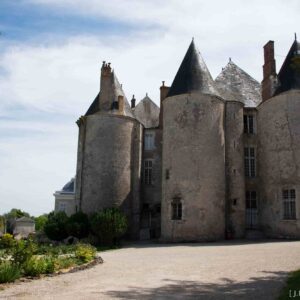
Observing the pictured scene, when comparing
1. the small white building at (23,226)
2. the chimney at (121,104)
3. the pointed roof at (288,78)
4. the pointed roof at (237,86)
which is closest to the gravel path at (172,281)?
the pointed roof at (288,78)

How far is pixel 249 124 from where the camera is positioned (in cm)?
2858

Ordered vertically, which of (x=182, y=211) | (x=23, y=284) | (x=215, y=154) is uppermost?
(x=215, y=154)

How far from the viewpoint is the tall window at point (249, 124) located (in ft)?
93.2

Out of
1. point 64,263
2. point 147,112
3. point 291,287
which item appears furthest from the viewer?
point 147,112

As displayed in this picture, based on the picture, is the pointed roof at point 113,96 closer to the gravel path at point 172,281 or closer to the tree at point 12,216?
the gravel path at point 172,281

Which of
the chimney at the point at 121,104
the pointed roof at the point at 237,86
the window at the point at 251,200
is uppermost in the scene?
the pointed roof at the point at 237,86

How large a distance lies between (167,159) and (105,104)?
22.4ft

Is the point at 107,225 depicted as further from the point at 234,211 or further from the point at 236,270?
the point at 236,270

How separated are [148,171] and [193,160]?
20.7 feet

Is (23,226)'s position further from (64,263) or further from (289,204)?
(64,263)

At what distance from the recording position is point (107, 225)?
24.2 m

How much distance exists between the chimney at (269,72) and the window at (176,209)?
950 cm

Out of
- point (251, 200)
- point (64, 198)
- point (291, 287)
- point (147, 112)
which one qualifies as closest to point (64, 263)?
point (291, 287)

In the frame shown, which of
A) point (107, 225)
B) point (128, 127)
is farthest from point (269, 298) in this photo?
point (128, 127)
